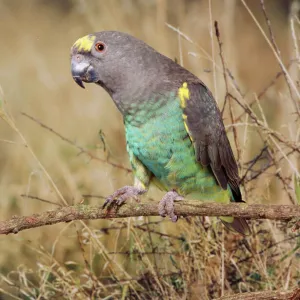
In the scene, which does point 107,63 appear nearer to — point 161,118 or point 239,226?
point 161,118

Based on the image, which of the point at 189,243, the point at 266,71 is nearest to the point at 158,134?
the point at 189,243

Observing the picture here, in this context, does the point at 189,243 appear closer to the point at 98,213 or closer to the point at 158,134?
the point at 158,134

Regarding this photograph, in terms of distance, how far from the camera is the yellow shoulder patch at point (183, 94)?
165 inches

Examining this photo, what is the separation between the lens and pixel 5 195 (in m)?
6.07

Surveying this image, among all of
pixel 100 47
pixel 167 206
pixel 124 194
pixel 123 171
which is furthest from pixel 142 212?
pixel 123 171

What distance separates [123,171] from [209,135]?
1.64 meters

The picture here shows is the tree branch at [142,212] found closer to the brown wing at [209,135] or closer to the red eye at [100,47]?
the brown wing at [209,135]

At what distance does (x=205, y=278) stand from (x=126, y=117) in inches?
40.8

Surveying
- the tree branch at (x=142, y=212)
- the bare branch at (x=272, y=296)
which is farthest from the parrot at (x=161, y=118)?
the bare branch at (x=272, y=296)

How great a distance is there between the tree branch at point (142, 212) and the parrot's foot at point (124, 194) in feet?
0.47

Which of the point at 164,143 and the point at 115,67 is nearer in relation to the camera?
the point at 164,143

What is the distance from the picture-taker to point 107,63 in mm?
4316

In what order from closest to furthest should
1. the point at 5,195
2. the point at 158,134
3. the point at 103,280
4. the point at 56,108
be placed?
the point at 158,134 < the point at 103,280 < the point at 5,195 < the point at 56,108

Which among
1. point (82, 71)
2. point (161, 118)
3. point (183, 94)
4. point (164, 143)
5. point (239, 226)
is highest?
point (82, 71)
